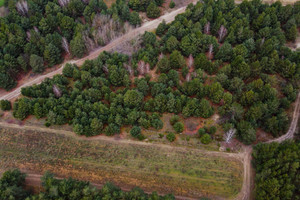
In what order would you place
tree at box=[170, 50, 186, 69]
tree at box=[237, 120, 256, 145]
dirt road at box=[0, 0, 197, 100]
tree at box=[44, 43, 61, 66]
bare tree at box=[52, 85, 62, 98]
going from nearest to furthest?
tree at box=[237, 120, 256, 145]
bare tree at box=[52, 85, 62, 98]
tree at box=[170, 50, 186, 69]
dirt road at box=[0, 0, 197, 100]
tree at box=[44, 43, 61, 66]

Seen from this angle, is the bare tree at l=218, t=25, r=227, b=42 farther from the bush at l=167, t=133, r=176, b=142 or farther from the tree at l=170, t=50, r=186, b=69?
the bush at l=167, t=133, r=176, b=142

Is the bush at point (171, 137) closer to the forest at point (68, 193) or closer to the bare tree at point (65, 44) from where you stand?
the forest at point (68, 193)

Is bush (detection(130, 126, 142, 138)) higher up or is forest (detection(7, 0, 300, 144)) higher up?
forest (detection(7, 0, 300, 144))

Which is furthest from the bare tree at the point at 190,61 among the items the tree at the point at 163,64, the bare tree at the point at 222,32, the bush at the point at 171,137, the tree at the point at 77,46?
the tree at the point at 77,46

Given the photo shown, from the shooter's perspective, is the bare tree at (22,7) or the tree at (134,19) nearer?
the bare tree at (22,7)

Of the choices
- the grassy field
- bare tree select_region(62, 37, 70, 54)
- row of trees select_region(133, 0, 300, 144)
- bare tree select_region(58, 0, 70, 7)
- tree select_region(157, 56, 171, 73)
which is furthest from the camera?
bare tree select_region(58, 0, 70, 7)

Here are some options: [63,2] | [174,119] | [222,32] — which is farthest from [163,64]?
[63,2]

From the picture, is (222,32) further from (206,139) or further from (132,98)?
(132,98)

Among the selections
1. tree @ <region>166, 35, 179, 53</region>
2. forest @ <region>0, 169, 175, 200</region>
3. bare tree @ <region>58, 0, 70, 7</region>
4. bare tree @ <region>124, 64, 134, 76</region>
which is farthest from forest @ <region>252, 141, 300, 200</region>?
bare tree @ <region>58, 0, 70, 7</region>
